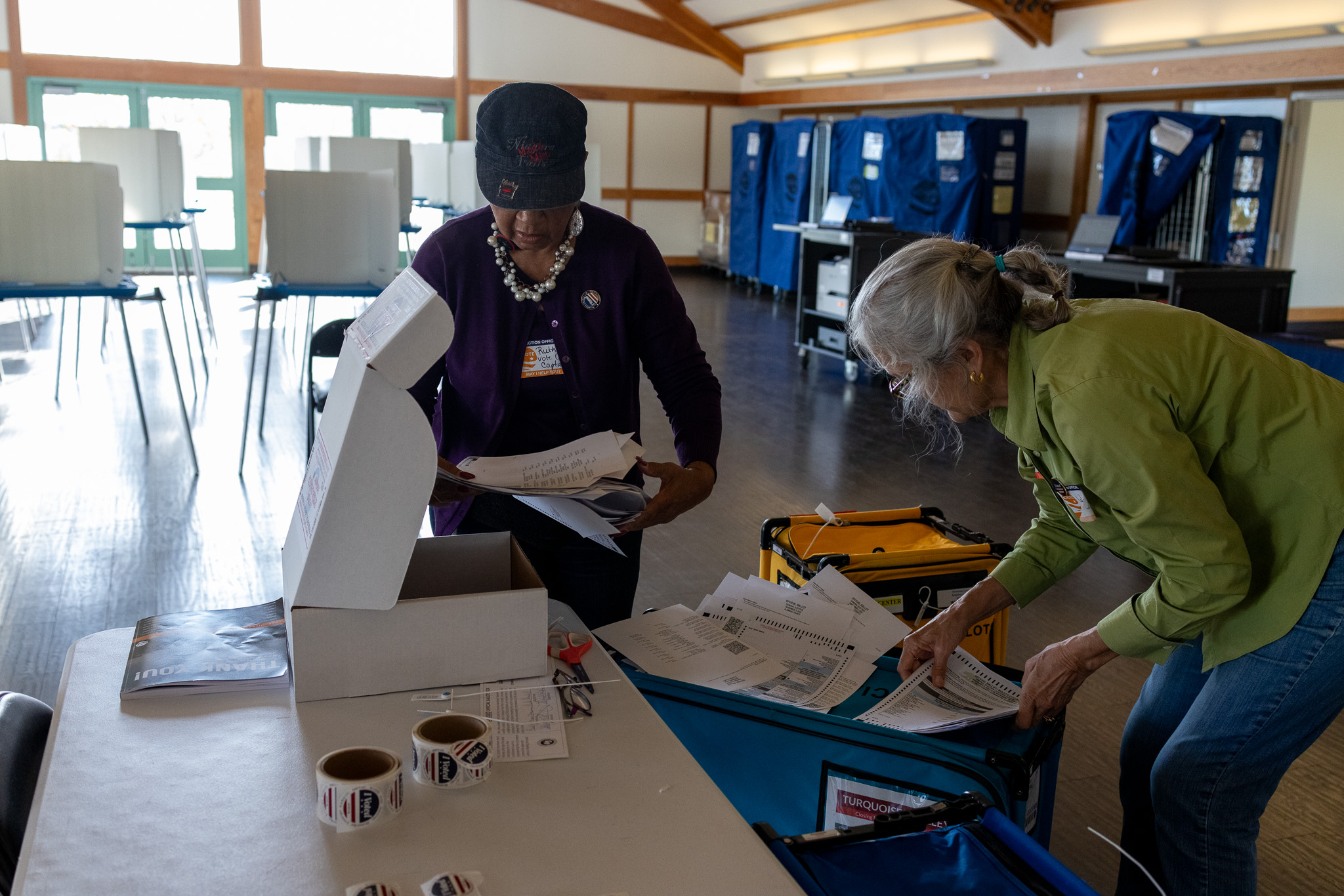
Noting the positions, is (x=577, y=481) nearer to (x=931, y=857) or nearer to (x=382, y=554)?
(x=382, y=554)

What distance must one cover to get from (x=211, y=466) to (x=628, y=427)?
10.7 feet

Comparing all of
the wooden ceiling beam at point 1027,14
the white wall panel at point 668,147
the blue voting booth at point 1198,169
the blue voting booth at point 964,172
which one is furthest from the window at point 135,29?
the blue voting booth at point 1198,169

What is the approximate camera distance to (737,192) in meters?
12.2

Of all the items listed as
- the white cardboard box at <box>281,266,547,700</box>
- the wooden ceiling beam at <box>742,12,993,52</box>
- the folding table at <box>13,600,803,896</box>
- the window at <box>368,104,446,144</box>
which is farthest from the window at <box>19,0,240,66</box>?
the folding table at <box>13,600,803,896</box>

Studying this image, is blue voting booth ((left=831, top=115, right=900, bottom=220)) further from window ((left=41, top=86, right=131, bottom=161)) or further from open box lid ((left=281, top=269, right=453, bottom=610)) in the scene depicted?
open box lid ((left=281, top=269, right=453, bottom=610))

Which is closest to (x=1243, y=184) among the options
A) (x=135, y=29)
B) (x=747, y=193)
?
(x=747, y=193)

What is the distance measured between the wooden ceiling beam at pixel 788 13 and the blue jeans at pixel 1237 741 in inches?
390

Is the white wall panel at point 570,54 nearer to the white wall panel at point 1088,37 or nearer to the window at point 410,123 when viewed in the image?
the window at point 410,123

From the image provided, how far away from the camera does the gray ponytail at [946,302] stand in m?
1.27

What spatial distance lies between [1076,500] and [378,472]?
0.83 meters

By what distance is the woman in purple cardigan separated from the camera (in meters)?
1.67

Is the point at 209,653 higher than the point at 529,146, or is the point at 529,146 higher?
the point at 529,146

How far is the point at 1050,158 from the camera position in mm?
9445

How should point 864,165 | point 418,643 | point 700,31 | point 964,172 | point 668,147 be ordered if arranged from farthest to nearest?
point 668,147 → point 700,31 → point 864,165 → point 964,172 → point 418,643
